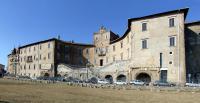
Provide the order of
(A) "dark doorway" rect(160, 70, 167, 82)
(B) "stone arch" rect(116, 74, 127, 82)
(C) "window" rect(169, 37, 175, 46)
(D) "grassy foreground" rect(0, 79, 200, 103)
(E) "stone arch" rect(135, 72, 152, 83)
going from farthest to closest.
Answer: (B) "stone arch" rect(116, 74, 127, 82), (E) "stone arch" rect(135, 72, 152, 83), (C) "window" rect(169, 37, 175, 46), (A) "dark doorway" rect(160, 70, 167, 82), (D) "grassy foreground" rect(0, 79, 200, 103)

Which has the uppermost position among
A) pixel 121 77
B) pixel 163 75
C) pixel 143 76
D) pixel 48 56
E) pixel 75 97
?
pixel 48 56

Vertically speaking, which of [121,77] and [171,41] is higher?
[171,41]

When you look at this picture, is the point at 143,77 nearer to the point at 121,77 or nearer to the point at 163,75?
the point at 163,75

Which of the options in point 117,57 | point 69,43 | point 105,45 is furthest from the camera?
point 69,43

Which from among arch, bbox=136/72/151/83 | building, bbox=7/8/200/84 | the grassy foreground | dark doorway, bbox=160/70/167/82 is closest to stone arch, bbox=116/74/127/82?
building, bbox=7/8/200/84

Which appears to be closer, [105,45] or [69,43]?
[105,45]

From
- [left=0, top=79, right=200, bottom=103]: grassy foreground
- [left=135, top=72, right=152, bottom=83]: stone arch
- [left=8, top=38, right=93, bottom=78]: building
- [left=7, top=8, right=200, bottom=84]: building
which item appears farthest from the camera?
[left=8, top=38, right=93, bottom=78]: building

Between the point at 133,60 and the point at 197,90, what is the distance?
76.0ft

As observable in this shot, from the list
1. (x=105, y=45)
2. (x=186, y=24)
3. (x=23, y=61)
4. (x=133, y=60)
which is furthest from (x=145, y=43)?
(x=23, y=61)

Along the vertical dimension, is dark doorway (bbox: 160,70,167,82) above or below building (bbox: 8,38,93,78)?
below

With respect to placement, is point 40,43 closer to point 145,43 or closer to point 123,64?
point 123,64

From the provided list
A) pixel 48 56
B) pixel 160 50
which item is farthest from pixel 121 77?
pixel 48 56

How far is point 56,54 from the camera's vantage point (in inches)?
3593

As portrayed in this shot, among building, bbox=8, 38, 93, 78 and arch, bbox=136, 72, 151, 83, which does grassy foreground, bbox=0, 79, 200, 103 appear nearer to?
arch, bbox=136, 72, 151, 83
